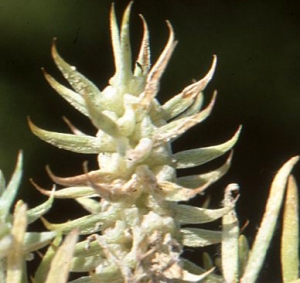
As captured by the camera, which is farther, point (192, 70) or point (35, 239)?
point (192, 70)

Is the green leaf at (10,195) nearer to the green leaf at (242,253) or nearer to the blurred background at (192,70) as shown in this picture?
the green leaf at (242,253)

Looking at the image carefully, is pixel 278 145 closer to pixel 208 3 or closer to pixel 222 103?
pixel 222 103

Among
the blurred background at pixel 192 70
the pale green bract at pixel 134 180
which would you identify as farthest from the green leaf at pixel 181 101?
the blurred background at pixel 192 70

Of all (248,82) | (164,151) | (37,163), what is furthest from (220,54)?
(164,151)

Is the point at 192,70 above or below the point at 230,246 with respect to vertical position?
above

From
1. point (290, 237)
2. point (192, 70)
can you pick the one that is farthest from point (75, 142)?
point (192, 70)

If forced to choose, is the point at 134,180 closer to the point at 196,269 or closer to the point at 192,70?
the point at 196,269
